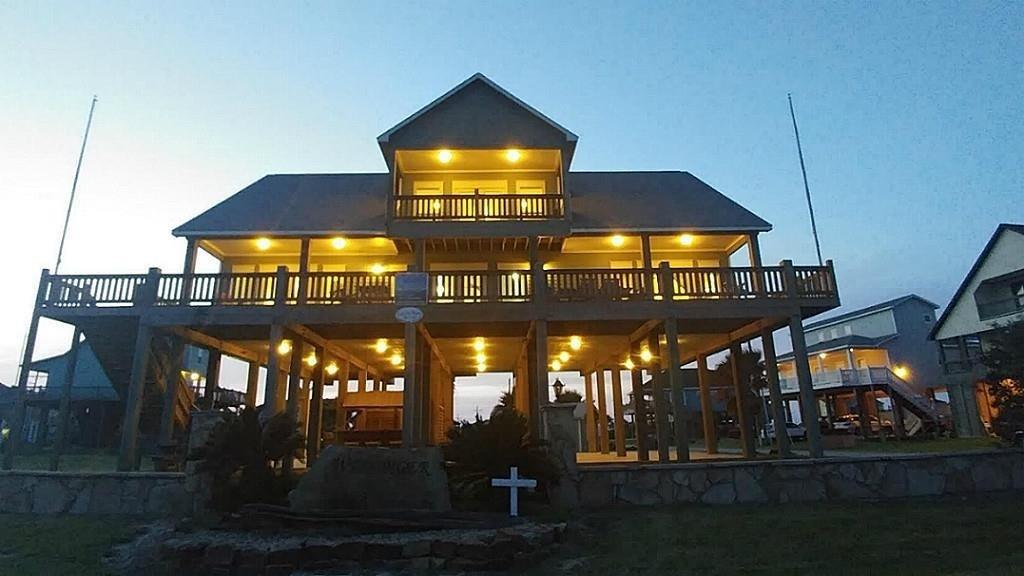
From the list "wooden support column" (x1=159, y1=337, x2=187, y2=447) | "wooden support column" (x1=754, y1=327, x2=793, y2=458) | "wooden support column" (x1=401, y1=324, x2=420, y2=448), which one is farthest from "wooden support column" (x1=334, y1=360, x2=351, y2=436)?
"wooden support column" (x1=754, y1=327, x2=793, y2=458)

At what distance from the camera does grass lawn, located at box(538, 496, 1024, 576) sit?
6.41m

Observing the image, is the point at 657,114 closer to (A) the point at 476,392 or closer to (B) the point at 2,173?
(B) the point at 2,173

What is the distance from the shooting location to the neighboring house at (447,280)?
14391 millimetres

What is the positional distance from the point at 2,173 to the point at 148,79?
9.44 meters

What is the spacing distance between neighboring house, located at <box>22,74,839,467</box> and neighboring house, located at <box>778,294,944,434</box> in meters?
20.4

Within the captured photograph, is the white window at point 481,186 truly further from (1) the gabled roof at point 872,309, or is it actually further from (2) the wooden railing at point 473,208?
(1) the gabled roof at point 872,309

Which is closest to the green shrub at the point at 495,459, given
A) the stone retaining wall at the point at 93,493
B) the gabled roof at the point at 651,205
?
A: the stone retaining wall at the point at 93,493

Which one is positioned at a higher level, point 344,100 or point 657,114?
point 657,114

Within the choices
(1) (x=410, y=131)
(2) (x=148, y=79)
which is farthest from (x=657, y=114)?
(2) (x=148, y=79)

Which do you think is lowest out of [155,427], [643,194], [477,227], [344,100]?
[155,427]

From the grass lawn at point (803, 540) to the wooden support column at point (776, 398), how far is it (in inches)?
183

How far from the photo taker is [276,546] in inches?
275

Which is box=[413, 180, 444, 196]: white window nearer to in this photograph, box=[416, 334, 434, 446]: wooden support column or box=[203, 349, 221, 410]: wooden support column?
box=[416, 334, 434, 446]: wooden support column

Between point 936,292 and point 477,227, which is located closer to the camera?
point 477,227
